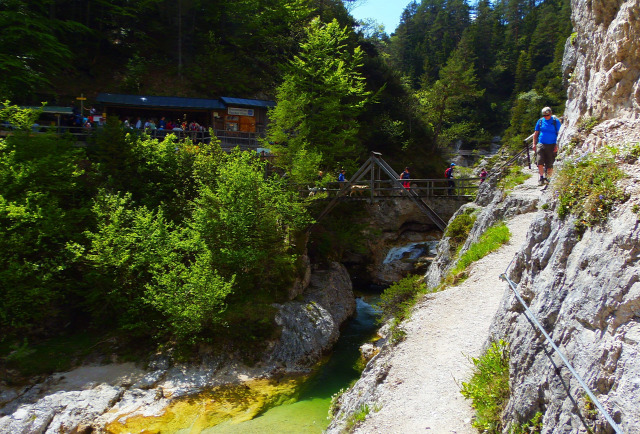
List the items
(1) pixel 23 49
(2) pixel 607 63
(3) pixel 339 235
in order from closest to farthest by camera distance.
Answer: (2) pixel 607 63, (1) pixel 23 49, (3) pixel 339 235

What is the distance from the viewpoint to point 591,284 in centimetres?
561

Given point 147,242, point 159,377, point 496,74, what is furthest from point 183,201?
point 496,74

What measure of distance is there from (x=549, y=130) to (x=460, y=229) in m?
7.84

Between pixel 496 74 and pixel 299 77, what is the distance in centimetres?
4809

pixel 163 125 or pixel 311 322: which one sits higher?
pixel 163 125

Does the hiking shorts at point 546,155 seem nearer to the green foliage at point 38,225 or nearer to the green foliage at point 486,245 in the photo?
the green foliage at point 486,245

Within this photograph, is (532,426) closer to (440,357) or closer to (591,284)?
(591,284)

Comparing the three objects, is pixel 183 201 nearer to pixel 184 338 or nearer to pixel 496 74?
pixel 184 338

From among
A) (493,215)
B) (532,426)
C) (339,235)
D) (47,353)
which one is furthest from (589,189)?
(339,235)

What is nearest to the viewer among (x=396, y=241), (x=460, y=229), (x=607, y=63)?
(x=607, y=63)

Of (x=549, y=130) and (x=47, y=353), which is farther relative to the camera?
(x=47, y=353)

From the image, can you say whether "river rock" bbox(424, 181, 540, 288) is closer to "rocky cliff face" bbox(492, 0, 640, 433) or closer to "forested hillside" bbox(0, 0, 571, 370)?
"forested hillside" bbox(0, 0, 571, 370)

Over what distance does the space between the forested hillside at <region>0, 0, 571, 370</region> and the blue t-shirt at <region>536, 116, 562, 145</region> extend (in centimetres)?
1209

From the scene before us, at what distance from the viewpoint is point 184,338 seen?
17.8m
